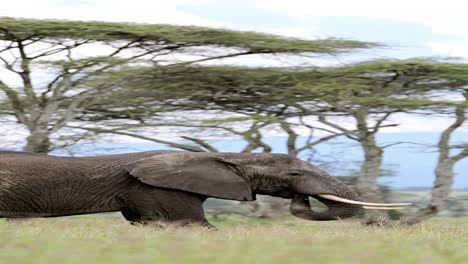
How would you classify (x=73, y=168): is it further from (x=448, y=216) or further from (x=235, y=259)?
(x=448, y=216)

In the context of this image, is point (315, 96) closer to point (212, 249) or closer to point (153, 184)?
point (153, 184)

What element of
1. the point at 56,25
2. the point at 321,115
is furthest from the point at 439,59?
the point at 56,25

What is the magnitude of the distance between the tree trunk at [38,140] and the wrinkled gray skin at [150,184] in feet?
16.6

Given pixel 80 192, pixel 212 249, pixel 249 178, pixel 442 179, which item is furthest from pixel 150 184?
pixel 442 179

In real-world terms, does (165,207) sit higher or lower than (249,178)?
lower

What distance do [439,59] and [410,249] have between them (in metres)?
11.3

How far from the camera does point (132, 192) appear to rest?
35.0ft

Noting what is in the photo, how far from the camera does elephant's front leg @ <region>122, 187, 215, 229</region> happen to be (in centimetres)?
1045

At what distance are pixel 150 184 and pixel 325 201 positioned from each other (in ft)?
6.45

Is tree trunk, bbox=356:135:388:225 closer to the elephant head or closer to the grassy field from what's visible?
the elephant head

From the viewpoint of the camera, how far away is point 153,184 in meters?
10.5

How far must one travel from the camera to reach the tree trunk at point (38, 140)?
15930mm

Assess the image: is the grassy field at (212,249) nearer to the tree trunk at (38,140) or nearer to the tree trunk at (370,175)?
the tree trunk at (38,140)

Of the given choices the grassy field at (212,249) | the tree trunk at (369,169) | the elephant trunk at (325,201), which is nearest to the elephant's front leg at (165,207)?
the elephant trunk at (325,201)
